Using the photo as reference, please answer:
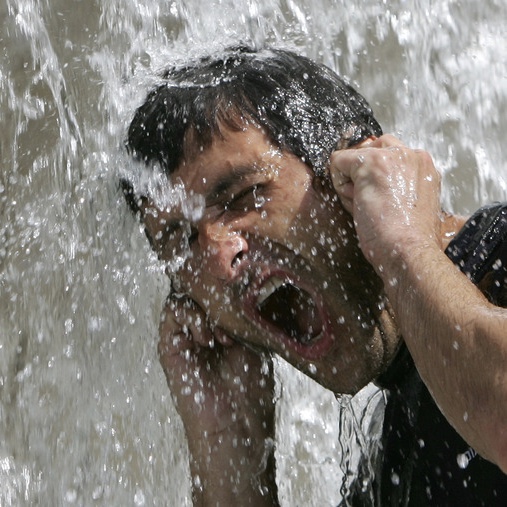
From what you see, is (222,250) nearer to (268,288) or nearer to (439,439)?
(268,288)

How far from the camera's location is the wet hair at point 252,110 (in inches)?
110

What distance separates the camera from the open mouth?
274 centimetres

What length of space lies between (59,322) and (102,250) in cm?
33

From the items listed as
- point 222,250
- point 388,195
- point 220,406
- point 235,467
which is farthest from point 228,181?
point 235,467

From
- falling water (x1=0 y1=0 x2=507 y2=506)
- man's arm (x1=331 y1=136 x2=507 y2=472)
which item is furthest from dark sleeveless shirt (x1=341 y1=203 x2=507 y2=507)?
falling water (x1=0 y1=0 x2=507 y2=506)

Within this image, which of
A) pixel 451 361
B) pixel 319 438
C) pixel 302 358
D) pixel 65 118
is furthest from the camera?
pixel 65 118

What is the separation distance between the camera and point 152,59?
15.4 feet

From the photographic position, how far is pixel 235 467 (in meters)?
2.99

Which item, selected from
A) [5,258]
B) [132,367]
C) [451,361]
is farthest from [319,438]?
[451,361]

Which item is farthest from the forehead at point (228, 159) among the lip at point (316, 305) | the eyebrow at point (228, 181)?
the lip at point (316, 305)

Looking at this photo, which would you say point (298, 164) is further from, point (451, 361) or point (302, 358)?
point (451, 361)

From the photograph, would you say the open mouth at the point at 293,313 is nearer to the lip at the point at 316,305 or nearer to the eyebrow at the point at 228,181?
the lip at the point at 316,305

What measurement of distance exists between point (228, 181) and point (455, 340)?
2.86ft

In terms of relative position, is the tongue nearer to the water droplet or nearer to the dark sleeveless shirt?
the dark sleeveless shirt
